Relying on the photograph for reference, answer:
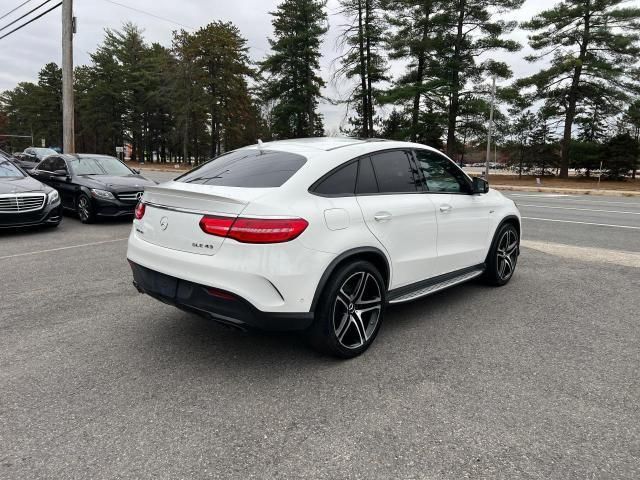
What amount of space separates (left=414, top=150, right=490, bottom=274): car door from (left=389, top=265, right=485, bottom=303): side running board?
0.22 ft

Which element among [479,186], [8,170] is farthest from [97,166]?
[479,186]

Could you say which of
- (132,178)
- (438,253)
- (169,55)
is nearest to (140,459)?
(438,253)

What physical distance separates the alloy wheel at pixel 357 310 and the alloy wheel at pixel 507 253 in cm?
235

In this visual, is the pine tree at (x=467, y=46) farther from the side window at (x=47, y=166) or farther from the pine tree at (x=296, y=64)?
the side window at (x=47, y=166)

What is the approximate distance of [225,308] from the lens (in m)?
3.02

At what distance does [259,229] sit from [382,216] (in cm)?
109

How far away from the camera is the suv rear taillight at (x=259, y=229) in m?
2.92

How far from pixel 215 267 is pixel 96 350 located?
1.37 metres

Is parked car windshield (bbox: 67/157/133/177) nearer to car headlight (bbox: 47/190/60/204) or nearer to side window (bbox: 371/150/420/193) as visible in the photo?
car headlight (bbox: 47/190/60/204)

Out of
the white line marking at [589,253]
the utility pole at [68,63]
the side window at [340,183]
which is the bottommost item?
the white line marking at [589,253]

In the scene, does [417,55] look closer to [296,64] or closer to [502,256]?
[296,64]

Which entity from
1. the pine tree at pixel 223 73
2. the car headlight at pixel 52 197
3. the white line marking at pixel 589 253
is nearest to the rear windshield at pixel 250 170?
the white line marking at pixel 589 253

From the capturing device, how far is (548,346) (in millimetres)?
3756

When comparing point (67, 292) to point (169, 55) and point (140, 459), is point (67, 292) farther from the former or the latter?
point (169, 55)
